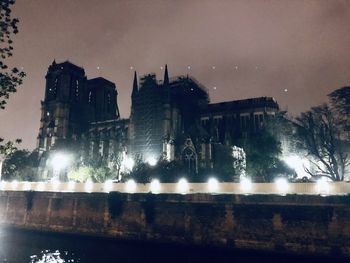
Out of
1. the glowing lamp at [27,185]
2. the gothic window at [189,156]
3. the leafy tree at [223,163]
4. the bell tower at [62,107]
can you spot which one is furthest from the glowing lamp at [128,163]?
the bell tower at [62,107]

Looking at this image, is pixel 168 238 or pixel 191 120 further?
pixel 191 120

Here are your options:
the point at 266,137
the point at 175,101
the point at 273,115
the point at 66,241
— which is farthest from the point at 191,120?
the point at 66,241

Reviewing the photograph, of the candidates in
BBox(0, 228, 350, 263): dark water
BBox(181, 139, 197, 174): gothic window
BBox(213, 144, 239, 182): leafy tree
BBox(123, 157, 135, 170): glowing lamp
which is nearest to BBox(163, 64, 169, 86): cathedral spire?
BBox(123, 157, 135, 170): glowing lamp

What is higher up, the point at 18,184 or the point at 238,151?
the point at 238,151

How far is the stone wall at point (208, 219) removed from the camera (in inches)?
777

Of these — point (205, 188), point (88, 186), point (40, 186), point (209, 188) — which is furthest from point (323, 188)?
point (40, 186)

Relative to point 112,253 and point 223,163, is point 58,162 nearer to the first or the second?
point 223,163

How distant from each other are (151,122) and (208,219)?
41838 millimetres

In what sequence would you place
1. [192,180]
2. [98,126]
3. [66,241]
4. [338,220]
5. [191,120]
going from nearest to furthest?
[338,220]
[66,241]
[192,180]
[191,120]
[98,126]

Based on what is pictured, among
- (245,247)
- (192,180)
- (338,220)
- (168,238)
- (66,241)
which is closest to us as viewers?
(338,220)

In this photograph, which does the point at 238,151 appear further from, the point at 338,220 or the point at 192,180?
the point at 338,220

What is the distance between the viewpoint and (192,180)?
40938mm

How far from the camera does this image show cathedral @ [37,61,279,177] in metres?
52.2

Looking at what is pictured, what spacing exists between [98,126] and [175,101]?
91.9 ft
